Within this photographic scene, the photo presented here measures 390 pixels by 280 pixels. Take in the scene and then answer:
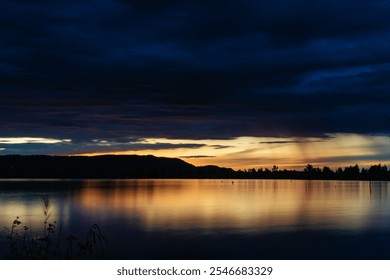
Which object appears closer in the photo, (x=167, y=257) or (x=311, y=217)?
(x=167, y=257)

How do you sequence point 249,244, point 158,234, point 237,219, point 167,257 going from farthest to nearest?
point 237,219, point 158,234, point 249,244, point 167,257

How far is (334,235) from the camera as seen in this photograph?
46656 mm

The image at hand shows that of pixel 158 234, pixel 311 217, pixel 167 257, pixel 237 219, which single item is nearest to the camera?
pixel 167 257

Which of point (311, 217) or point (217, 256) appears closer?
point (217, 256)
